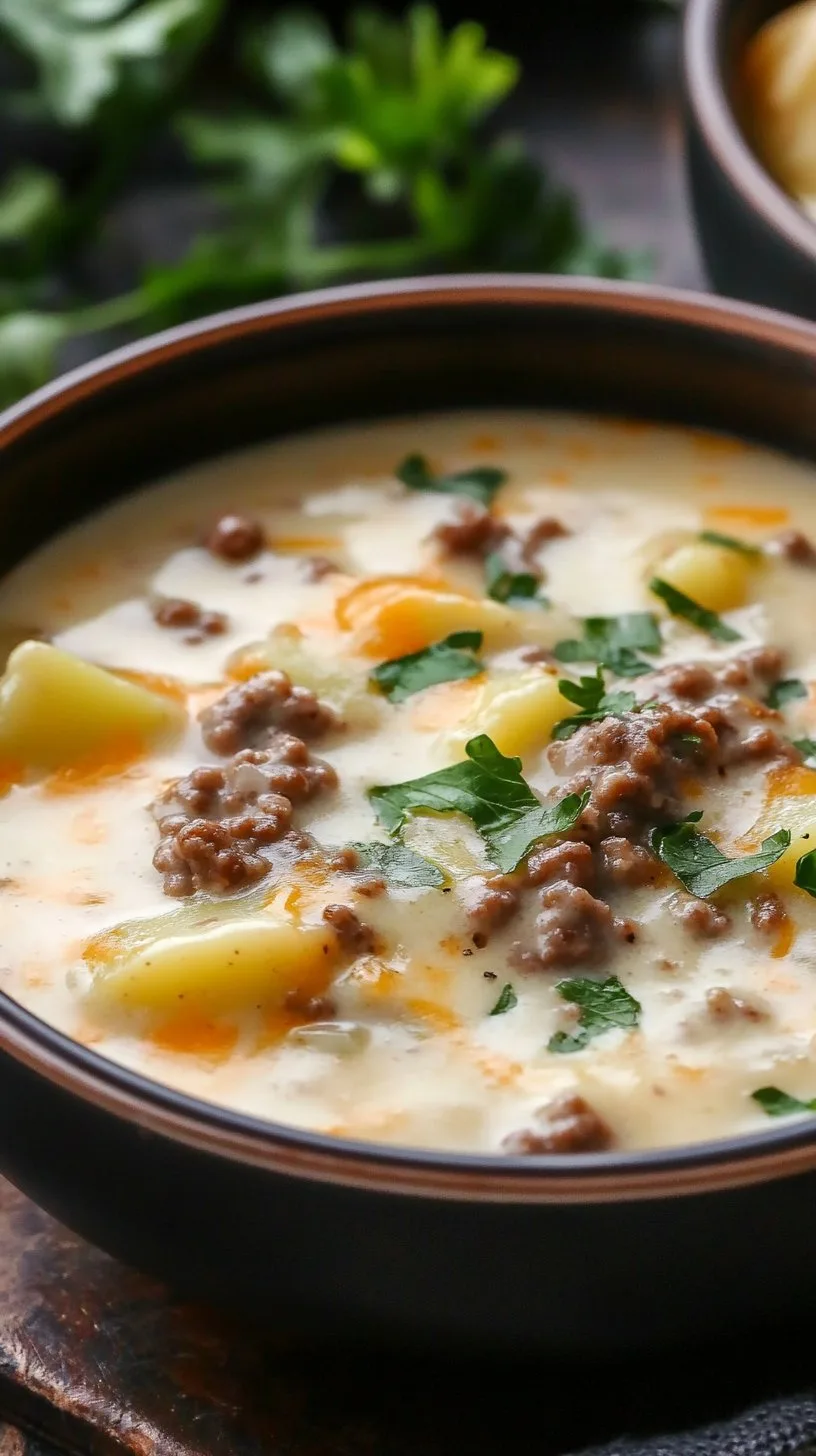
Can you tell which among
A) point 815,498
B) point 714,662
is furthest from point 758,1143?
point 815,498

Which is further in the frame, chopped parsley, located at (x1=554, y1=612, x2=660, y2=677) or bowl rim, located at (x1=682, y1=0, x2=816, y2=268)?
bowl rim, located at (x1=682, y1=0, x2=816, y2=268)

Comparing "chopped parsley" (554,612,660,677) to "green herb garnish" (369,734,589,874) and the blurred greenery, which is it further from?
the blurred greenery

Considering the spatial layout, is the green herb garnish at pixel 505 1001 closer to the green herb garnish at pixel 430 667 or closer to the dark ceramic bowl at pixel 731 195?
the green herb garnish at pixel 430 667

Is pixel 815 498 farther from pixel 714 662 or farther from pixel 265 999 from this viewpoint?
pixel 265 999

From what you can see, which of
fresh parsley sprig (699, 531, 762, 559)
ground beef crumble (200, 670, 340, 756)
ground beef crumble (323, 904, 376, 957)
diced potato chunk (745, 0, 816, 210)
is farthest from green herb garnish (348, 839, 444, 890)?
diced potato chunk (745, 0, 816, 210)

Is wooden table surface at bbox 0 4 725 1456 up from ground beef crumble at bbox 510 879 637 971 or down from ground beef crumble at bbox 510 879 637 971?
down

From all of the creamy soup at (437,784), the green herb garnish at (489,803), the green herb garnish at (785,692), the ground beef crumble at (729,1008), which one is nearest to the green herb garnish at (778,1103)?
the creamy soup at (437,784)

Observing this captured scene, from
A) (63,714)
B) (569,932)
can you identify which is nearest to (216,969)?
(569,932)
